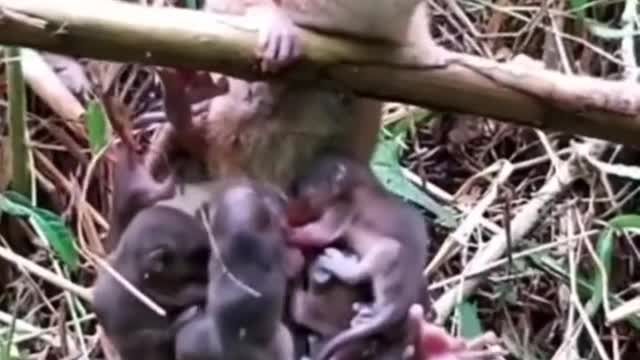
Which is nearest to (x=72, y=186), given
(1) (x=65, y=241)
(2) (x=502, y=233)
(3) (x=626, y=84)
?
(1) (x=65, y=241)

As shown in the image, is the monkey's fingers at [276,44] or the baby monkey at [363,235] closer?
the monkey's fingers at [276,44]

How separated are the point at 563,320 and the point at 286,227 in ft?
3.68

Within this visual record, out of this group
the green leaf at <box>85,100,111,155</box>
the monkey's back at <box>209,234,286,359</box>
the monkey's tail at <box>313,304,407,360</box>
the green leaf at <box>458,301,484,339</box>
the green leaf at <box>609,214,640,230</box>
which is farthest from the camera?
the green leaf at <box>458,301,484,339</box>

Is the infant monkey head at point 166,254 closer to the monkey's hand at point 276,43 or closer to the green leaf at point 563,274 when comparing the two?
the monkey's hand at point 276,43

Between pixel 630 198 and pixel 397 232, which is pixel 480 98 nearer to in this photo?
pixel 397 232

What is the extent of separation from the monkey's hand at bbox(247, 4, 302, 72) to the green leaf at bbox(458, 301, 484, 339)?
2.92ft

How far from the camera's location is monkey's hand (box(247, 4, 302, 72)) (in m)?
1.25

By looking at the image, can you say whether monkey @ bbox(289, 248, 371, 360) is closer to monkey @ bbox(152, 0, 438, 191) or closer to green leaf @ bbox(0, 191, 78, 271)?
monkey @ bbox(152, 0, 438, 191)

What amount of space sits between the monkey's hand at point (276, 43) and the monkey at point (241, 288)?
10cm

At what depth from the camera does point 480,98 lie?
130 centimetres

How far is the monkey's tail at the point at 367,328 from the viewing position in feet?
4.40

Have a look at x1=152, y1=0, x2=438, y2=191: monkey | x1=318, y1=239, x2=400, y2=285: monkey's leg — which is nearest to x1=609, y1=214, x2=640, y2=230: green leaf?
x1=152, y1=0, x2=438, y2=191: monkey

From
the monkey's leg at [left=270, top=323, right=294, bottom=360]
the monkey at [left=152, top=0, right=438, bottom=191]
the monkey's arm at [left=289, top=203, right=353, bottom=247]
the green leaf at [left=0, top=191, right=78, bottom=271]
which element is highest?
→ the monkey at [left=152, top=0, right=438, bottom=191]

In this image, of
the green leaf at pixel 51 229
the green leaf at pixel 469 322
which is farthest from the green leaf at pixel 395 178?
the green leaf at pixel 51 229
